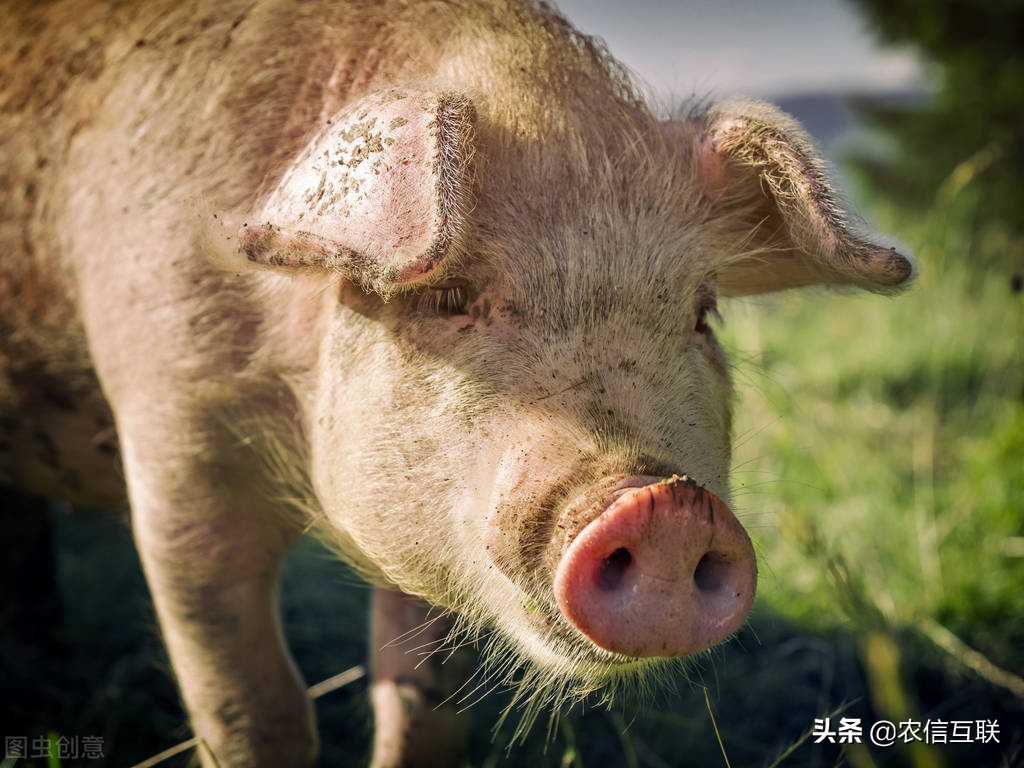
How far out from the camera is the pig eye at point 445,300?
1.94m

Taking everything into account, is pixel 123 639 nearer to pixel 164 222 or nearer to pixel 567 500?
pixel 164 222

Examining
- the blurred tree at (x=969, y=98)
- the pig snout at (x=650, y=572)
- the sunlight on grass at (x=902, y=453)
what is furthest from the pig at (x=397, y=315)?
the blurred tree at (x=969, y=98)

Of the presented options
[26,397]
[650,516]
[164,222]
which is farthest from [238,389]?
[650,516]

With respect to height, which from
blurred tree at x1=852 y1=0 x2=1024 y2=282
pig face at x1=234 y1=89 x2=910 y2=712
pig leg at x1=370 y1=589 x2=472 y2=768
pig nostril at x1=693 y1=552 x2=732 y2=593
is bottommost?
pig leg at x1=370 y1=589 x2=472 y2=768

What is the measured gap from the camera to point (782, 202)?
2.17m

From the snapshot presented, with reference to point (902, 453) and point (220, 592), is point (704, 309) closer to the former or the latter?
point (220, 592)

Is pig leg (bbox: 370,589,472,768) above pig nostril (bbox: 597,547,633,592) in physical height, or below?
below

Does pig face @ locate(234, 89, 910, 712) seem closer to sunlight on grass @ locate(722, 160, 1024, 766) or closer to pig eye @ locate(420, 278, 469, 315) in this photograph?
pig eye @ locate(420, 278, 469, 315)

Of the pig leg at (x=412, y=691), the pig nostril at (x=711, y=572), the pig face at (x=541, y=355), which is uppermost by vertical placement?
the pig face at (x=541, y=355)

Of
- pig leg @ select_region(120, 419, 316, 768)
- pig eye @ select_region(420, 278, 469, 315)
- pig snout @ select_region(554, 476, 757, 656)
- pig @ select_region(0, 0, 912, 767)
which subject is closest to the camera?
pig snout @ select_region(554, 476, 757, 656)

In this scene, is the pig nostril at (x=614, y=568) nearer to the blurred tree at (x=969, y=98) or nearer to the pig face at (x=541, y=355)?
the pig face at (x=541, y=355)

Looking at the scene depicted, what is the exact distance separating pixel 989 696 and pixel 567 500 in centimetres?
235

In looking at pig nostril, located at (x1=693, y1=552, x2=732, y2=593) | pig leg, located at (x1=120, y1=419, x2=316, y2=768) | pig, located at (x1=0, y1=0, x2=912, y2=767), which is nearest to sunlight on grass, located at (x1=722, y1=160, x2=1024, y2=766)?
pig nostril, located at (x1=693, y1=552, x2=732, y2=593)

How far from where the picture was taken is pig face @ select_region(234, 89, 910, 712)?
1.68 m
